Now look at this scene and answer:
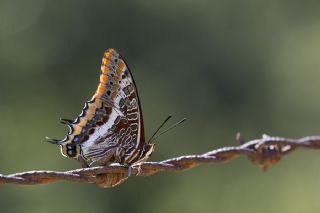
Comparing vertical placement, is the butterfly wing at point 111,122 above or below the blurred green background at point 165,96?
below

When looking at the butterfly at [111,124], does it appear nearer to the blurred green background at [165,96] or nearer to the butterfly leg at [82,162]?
the butterfly leg at [82,162]

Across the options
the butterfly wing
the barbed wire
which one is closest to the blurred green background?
the butterfly wing

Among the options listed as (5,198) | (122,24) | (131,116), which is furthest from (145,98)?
(131,116)

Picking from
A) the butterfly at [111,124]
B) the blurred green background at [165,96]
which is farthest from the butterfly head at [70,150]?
the blurred green background at [165,96]

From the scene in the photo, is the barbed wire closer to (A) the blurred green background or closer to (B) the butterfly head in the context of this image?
(B) the butterfly head

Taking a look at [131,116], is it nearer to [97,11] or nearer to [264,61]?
[97,11]
